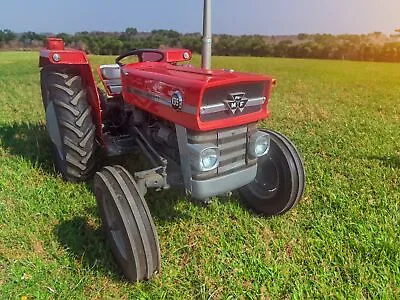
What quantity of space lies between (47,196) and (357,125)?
4390 millimetres

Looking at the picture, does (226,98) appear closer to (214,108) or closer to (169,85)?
(214,108)

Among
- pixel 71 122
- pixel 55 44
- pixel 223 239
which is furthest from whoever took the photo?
pixel 55 44

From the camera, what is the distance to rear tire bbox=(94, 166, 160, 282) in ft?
7.03

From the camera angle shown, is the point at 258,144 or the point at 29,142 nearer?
the point at 258,144

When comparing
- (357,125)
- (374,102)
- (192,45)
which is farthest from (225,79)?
(192,45)

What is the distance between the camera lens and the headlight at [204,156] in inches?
88.3

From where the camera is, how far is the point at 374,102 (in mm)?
8031

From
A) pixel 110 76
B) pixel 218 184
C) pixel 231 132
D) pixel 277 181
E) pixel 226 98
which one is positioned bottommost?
pixel 277 181

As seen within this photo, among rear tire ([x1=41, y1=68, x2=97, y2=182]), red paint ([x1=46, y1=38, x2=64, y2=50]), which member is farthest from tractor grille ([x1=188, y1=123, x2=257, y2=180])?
red paint ([x1=46, y1=38, x2=64, y2=50])

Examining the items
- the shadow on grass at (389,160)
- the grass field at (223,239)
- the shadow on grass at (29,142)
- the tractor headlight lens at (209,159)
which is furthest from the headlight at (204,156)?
the shadow on grass at (389,160)

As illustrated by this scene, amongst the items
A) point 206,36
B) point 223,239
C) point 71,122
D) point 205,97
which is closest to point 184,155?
point 205,97

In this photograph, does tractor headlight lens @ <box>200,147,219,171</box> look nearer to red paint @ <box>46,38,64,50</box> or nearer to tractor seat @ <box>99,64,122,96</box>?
tractor seat @ <box>99,64,122,96</box>

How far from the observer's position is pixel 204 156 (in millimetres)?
2250

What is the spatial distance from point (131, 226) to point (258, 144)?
0.96m
